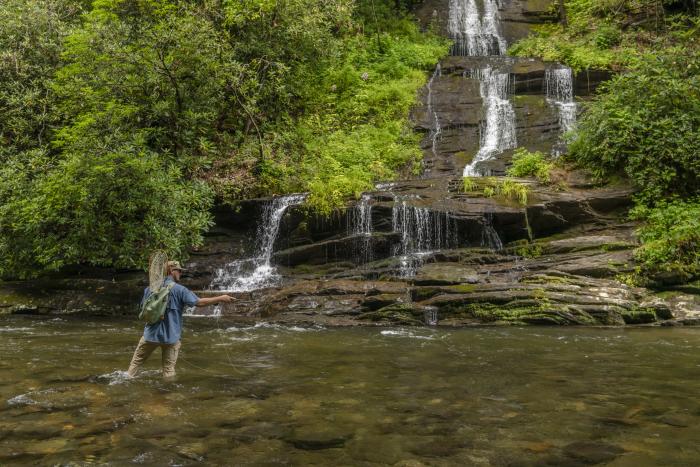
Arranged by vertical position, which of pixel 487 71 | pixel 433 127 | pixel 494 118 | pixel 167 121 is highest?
pixel 487 71

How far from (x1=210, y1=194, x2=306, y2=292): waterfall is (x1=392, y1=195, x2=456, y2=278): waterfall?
343 centimetres

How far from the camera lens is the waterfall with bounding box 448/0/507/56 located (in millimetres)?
29234

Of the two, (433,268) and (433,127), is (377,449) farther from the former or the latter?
(433,127)

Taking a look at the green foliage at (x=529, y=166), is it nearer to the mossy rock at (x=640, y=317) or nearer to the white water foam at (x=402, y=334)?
the mossy rock at (x=640, y=317)

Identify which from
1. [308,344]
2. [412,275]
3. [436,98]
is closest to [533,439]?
[308,344]

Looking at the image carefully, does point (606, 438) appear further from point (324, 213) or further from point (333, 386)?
point (324, 213)

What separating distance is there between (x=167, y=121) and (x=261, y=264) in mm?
5544

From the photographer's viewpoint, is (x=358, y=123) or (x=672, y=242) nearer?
(x=672, y=242)

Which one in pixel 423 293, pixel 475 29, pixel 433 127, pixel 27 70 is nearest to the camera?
pixel 423 293

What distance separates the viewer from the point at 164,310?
6.55 m

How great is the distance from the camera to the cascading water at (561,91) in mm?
21844

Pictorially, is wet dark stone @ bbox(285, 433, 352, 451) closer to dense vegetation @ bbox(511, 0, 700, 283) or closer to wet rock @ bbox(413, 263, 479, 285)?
wet rock @ bbox(413, 263, 479, 285)

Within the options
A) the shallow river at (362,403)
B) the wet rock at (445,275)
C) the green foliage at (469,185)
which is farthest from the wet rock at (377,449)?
the green foliage at (469,185)

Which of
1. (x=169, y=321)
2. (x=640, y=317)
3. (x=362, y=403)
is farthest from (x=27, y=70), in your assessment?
(x=640, y=317)
